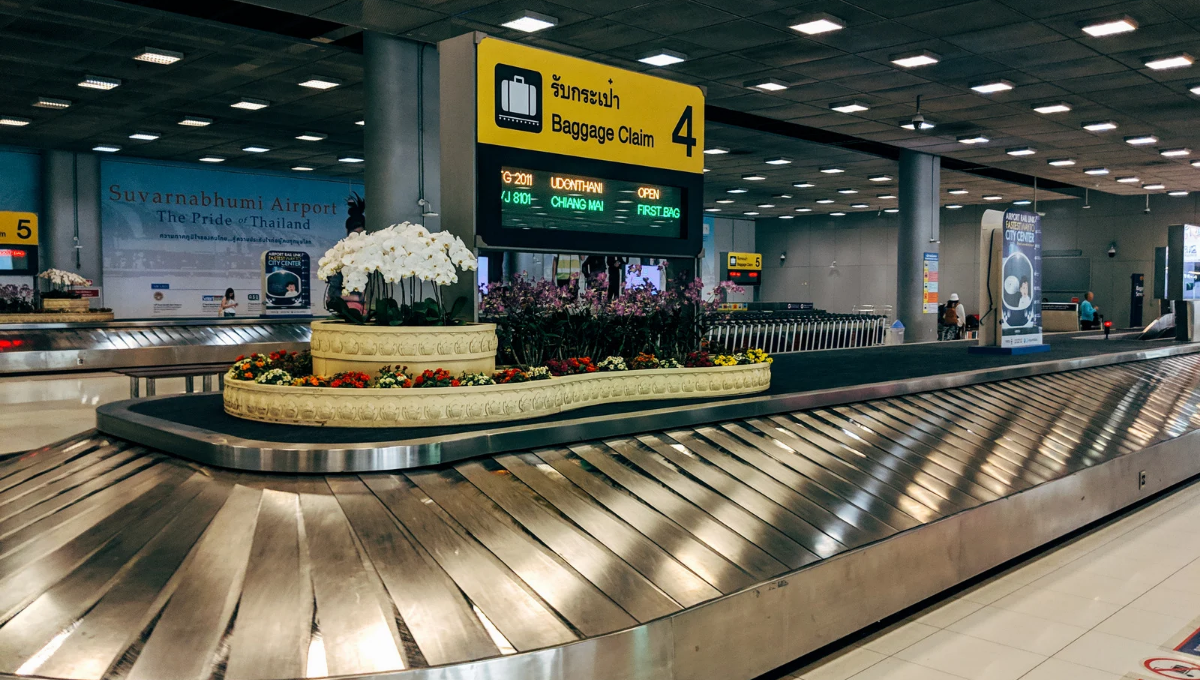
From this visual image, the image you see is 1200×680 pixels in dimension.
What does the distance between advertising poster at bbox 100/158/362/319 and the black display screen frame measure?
14.0 meters

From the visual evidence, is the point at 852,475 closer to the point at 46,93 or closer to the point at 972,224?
the point at 46,93

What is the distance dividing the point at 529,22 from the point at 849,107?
6.86 metres

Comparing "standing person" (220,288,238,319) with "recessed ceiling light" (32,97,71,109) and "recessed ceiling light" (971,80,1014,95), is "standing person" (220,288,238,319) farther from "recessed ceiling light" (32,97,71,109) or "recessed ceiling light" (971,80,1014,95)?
"recessed ceiling light" (971,80,1014,95)

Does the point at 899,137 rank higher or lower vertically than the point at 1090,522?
higher

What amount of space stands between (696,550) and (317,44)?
29.6ft

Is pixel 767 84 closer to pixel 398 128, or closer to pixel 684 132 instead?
pixel 398 128

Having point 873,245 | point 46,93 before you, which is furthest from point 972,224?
point 46,93

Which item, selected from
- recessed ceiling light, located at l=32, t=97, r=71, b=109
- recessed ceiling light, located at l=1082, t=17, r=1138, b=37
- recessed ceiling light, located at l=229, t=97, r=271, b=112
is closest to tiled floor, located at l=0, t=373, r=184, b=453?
recessed ceiling light, located at l=229, t=97, r=271, b=112

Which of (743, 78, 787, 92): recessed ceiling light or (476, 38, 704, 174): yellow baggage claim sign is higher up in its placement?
(743, 78, 787, 92): recessed ceiling light

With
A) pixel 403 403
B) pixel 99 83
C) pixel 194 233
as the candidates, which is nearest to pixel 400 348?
pixel 403 403

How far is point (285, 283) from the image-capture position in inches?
734

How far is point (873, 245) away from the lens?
34219 mm

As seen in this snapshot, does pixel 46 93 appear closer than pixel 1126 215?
Yes

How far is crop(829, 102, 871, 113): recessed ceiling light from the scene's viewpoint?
1397 cm
